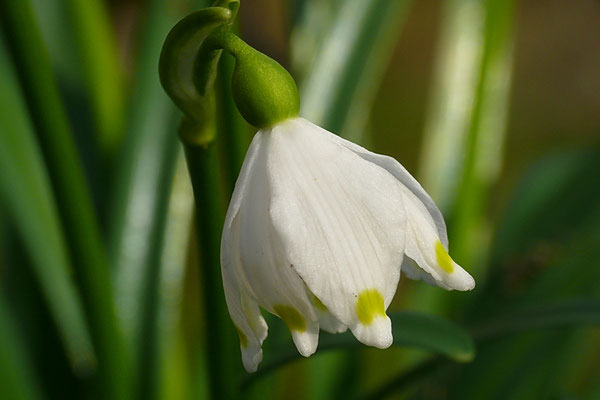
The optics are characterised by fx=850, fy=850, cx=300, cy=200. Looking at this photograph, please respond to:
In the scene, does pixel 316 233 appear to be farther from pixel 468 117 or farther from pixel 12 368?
pixel 468 117

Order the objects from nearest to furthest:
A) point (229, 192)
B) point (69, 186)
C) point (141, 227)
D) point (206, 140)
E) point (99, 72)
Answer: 1. point (206, 140)
2. point (69, 186)
3. point (229, 192)
4. point (141, 227)
5. point (99, 72)

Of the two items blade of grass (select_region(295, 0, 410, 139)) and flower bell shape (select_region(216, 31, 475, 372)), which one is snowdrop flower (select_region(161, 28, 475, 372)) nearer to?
flower bell shape (select_region(216, 31, 475, 372))

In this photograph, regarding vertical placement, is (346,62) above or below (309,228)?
below

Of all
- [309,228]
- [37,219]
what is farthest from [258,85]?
[37,219]

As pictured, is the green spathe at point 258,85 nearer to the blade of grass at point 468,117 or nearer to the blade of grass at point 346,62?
the blade of grass at point 346,62

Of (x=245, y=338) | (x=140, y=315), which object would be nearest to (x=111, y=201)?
(x=140, y=315)

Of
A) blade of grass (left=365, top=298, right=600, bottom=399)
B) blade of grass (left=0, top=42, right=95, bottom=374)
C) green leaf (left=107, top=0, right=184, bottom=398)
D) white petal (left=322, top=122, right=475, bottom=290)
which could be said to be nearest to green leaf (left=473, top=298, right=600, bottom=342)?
blade of grass (left=365, top=298, right=600, bottom=399)

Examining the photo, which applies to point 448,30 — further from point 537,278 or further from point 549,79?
point 549,79

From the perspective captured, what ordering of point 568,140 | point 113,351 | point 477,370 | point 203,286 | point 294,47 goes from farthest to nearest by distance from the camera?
point 568,140
point 294,47
point 477,370
point 113,351
point 203,286
